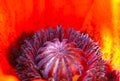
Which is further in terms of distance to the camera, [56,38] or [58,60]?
[56,38]

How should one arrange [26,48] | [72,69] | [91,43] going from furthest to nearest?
[91,43] → [26,48] → [72,69]

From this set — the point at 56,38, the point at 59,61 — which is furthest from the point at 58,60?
the point at 56,38

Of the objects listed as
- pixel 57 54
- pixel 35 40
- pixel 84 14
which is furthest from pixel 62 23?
pixel 57 54

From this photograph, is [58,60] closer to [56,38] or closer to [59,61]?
[59,61]

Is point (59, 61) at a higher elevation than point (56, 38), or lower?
lower

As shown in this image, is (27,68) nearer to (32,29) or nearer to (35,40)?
(35,40)
